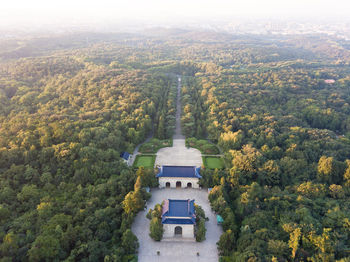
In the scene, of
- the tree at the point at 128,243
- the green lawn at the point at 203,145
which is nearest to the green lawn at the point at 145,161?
the green lawn at the point at 203,145

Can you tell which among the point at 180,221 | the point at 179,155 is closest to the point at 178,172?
the point at 179,155

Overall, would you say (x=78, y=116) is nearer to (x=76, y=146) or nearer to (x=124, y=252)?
(x=76, y=146)

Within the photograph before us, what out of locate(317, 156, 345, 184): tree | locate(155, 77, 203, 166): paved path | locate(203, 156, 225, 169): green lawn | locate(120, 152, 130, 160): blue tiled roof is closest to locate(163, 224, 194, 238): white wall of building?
locate(203, 156, 225, 169): green lawn

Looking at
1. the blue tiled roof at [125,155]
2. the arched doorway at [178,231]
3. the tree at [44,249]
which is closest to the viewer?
the tree at [44,249]

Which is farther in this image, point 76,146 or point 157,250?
point 76,146

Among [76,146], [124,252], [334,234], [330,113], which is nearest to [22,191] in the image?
[76,146]

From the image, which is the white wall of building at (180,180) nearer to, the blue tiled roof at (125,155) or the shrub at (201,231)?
the blue tiled roof at (125,155)
